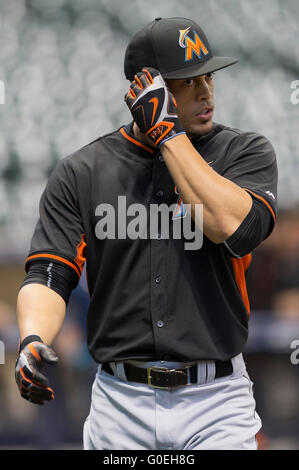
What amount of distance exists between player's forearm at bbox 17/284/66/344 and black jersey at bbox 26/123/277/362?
0.10 meters

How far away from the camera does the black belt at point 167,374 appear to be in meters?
2.09

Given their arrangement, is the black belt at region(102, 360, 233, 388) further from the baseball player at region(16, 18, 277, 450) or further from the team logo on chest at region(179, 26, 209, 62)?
Result: the team logo on chest at region(179, 26, 209, 62)

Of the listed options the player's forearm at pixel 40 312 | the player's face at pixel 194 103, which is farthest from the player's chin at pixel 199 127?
the player's forearm at pixel 40 312

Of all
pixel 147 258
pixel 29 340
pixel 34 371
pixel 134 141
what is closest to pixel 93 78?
pixel 134 141

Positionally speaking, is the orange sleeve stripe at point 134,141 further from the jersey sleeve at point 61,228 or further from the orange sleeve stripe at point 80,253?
the orange sleeve stripe at point 80,253

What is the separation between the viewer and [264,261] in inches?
198

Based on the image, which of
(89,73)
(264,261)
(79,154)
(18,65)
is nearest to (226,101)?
(89,73)

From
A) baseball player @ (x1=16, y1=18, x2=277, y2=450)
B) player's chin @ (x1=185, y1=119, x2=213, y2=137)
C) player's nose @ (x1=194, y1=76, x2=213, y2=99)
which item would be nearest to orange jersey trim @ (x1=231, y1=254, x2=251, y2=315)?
baseball player @ (x1=16, y1=18, x2=277, y2=450)

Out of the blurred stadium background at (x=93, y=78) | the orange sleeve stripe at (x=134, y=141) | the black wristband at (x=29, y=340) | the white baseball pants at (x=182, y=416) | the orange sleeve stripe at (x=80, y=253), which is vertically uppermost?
→ the blurred stadium background at (x=93, y=78)

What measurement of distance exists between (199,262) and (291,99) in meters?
5.31

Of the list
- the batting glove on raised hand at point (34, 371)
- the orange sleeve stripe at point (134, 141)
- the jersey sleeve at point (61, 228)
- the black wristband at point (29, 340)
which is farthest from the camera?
the orange sleeve stripe at point (134, 141)

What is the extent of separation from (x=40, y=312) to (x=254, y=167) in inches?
29.8

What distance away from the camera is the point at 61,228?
7.27 ft

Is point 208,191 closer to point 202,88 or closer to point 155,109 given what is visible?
point 155,109
